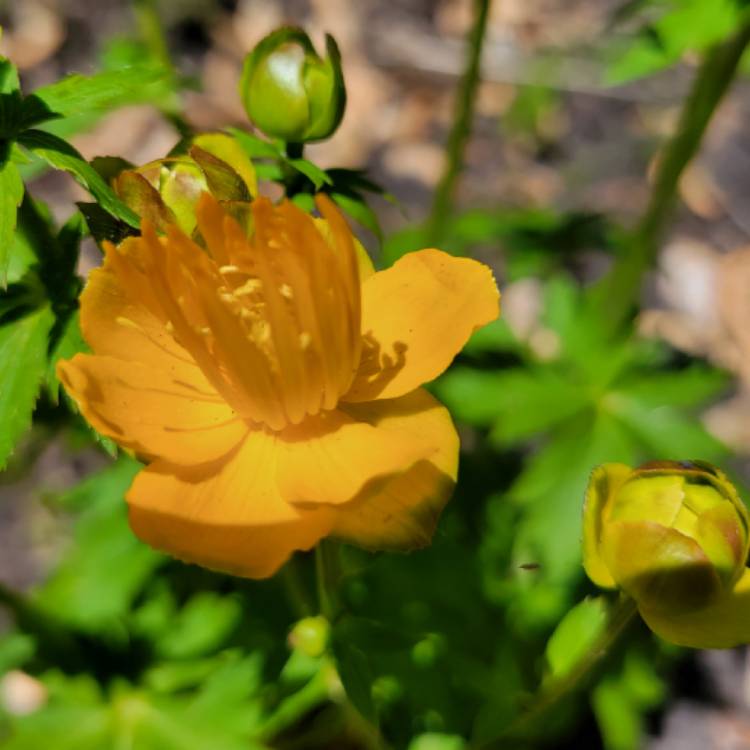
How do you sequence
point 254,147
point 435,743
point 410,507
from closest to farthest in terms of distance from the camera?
point 410,507
point 254,147
point 435,743

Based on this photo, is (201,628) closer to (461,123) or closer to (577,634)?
(577,634)

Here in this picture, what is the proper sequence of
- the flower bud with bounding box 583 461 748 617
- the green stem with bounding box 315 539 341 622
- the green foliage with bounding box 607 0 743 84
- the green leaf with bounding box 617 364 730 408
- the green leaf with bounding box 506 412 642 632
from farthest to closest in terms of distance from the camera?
1. the green leaf with bounding box 617 364 730 408
2. the green leaf with bounding box 506 412 642 632
3. the green foliage with bounding box 607 0 743 84
4. the green stem with bounding box 315 539 341 622
5. the flower bud with bounding box 583 461 748 617

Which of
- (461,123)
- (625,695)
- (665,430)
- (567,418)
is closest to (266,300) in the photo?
(461,123)

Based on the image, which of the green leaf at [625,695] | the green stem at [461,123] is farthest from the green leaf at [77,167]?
the green leaf at [625,695]

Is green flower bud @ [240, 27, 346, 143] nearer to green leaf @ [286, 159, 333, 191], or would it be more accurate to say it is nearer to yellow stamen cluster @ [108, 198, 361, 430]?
green leaf @ [286, 159, 333, 191]

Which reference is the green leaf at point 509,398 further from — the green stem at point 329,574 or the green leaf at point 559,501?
the green stem at point 329,574

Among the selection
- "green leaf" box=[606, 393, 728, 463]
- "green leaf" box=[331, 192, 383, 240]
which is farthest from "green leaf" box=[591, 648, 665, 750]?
"green leaf" box=[331, 192, 383, 240]

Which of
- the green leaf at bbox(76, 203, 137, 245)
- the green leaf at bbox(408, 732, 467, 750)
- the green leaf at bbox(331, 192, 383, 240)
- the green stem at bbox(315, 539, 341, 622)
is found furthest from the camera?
the green leaf at bbox(408, 732, 467, 750)
